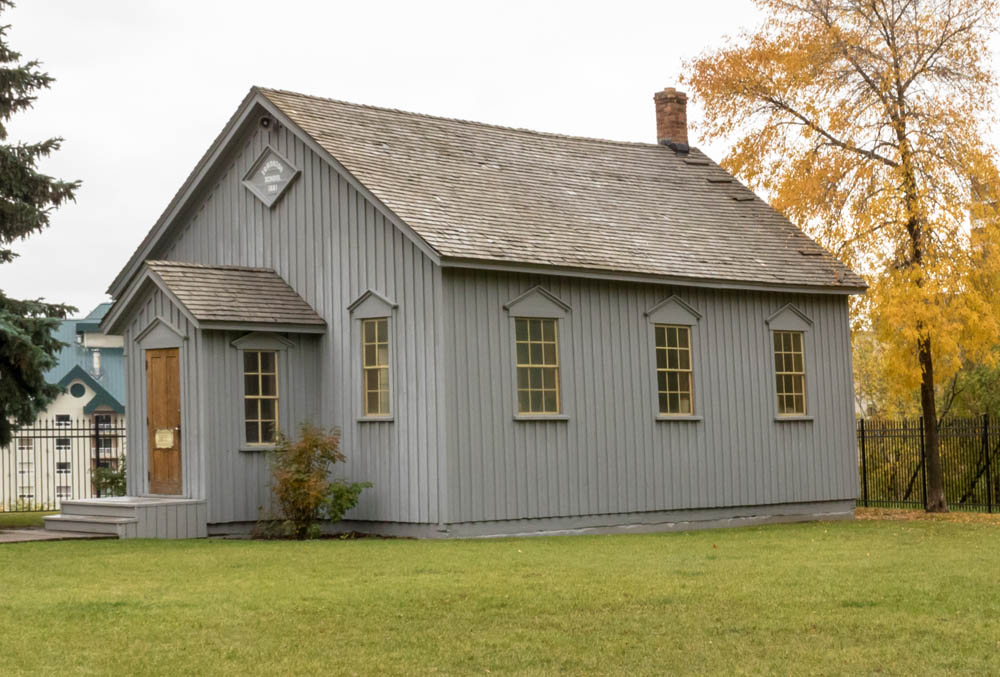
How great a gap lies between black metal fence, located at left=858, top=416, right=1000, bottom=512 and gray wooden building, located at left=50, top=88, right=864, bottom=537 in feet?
15.3

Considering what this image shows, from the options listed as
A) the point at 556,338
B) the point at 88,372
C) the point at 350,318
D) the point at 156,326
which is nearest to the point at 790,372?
the point at 556,338

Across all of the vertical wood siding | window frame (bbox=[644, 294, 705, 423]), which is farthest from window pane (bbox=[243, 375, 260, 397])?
window frame (bbox=[644, 294, 705, 423])

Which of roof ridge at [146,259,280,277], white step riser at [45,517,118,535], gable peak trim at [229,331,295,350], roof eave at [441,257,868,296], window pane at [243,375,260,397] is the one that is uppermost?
roof ridge at [146,259,280,277]

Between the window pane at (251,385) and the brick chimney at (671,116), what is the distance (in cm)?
1149

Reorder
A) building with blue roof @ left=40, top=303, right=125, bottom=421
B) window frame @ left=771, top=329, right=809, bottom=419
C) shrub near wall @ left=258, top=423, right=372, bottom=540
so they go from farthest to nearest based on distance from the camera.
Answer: building with blue roof @ left=40, top=303, right=125, bottom=421, window frame @ left=771, top=329, right=809, bottom=419, shrub near wall @ left=258, top=423, right=372, bottom=540

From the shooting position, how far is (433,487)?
66.2 feet

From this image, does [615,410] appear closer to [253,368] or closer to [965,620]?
[253,368]

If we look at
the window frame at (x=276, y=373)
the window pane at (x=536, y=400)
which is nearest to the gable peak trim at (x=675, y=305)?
the window pane at (x=536, y=400)

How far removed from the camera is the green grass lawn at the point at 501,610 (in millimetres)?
9906

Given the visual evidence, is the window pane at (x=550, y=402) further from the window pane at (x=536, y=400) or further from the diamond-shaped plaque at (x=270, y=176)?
the diamond-shaped plaque at (x=270, y=176)

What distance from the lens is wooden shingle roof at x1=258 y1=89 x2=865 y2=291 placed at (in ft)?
69.8

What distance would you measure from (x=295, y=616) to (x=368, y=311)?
9.80 meters

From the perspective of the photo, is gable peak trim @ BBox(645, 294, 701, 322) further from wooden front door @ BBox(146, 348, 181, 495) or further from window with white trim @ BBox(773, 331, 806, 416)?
wooden front door @ BBox(146, 348, 181, 495)

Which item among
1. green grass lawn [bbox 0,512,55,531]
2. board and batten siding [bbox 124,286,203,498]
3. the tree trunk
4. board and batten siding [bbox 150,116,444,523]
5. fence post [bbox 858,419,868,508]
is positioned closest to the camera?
board and batten siding [bbox 150,116,444,523]
